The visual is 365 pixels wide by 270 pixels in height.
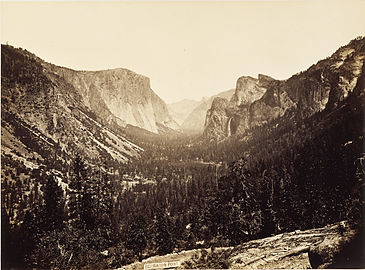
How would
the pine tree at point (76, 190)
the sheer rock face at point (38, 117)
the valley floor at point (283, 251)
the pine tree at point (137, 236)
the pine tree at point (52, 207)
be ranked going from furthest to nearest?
the pine tree at point (76, 190) → the pine tree at point (137, 236) → the pine tree at point (52, 207) → the sheer rock face at point (38, 117) → the valley floor at point (283, 251)

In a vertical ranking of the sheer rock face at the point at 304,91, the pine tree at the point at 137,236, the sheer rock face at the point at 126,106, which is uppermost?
the sheer rock face at the point at 126,106

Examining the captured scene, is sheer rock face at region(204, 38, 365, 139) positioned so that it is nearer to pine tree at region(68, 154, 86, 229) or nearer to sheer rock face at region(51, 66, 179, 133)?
pine tree at region(68, 154, 86, 229)

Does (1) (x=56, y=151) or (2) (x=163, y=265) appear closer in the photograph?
(2) (x=163, y=265)

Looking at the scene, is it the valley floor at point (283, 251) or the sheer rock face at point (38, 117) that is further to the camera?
the sheer rock face at point (38, 117)

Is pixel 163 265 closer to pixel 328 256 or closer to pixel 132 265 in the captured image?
pixel 132 265

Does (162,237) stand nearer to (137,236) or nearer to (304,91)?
(137,236)

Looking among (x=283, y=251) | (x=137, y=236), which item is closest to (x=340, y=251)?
(x=283, y=251)

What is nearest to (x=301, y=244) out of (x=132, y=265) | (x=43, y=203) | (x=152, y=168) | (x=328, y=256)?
(x=328, y=256)

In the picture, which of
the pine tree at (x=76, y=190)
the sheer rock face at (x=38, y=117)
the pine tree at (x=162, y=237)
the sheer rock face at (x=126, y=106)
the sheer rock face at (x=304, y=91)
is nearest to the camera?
the sheer rock face at (x=38, y=117)

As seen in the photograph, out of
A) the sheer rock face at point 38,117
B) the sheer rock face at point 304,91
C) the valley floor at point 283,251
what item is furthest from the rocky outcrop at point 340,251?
the sheer rock face at point 38,117

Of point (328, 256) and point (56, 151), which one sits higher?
point (56, 151)

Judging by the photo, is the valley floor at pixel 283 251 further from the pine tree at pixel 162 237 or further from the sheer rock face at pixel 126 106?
the sheer rock face at pixel 126 106
